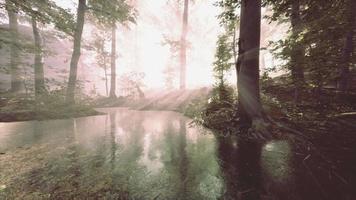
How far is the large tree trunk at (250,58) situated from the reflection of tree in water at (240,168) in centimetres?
141

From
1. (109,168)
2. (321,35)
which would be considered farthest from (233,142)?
(321,35)

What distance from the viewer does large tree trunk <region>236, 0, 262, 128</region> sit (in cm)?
622

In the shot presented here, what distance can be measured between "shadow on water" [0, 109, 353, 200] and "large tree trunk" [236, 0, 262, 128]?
4.59 feet

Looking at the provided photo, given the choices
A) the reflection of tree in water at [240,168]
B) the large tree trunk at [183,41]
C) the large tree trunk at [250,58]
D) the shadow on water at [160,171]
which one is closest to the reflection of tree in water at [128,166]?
the shadow on water at [160,171]

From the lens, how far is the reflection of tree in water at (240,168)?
8.66ft

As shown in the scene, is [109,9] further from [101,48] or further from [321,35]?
[321,35]

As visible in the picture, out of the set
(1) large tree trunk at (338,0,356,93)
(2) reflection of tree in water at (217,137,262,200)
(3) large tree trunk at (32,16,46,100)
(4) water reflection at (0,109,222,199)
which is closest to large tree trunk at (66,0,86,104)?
(3) large tree trunk at (32,16,46,100)

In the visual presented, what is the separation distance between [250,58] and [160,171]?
503 cm

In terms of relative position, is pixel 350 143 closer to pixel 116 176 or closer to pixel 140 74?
pixel 116 176

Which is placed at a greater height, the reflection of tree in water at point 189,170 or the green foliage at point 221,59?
the green foliage at point 221,59

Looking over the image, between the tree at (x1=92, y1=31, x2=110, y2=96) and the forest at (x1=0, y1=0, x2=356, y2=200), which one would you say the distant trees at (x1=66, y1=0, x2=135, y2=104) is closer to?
the forest at (x1=0, y1=0, x2=356, y2=200)

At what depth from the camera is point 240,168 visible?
3.50 metres

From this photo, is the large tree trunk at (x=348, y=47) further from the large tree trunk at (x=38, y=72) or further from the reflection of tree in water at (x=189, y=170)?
the large tree trunk at (x=38, y=72)

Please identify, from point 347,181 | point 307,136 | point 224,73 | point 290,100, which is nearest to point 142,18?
point 224,73
